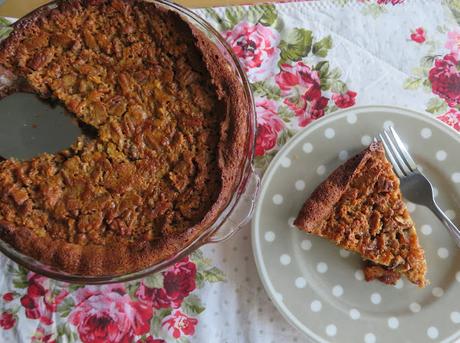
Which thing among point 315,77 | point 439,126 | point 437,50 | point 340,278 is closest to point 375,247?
point 340,278

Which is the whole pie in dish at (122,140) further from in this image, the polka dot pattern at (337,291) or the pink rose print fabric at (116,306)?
the polka dot pattern at (337,291)

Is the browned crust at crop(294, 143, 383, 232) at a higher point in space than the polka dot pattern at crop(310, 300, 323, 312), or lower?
higher

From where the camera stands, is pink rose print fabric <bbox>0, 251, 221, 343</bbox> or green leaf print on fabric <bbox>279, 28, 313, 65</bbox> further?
green leaf print on fabric <bbox>279, 28, 313, 65</bbox>

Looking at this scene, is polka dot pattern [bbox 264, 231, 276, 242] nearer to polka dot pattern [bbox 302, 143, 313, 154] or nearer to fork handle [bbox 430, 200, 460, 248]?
polka dot pattern [bbox 302, 143, 313, 154]

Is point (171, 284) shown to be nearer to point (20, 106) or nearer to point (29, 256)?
point (29, 256)

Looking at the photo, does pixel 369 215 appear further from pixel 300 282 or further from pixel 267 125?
pixel 267 125

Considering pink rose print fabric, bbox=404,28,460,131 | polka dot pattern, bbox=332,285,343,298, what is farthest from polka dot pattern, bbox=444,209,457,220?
polka dot pattern, bbox=332,285,343,298
